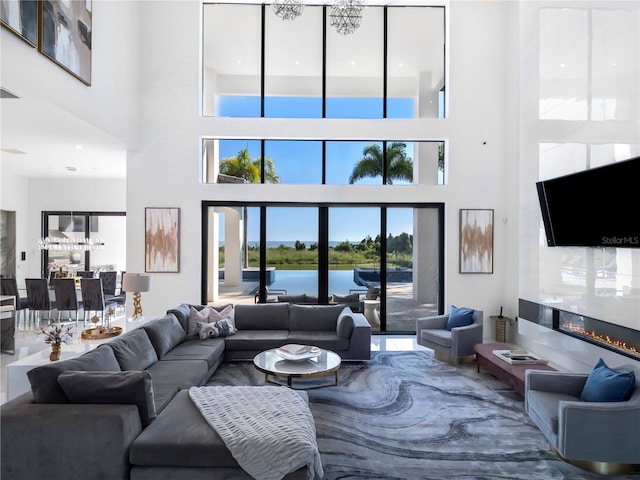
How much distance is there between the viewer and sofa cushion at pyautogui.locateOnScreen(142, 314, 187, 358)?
165 inches

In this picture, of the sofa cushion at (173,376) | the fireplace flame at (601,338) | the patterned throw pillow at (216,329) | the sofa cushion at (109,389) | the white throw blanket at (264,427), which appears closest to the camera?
the white throw blanket at (264,427)

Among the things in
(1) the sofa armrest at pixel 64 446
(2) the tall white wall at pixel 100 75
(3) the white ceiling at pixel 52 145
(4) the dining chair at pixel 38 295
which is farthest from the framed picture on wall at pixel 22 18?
(4) the dining chair at pixel 38 295

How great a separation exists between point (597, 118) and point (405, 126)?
9.97 feet

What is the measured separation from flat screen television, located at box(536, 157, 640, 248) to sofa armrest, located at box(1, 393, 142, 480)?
4586 mm

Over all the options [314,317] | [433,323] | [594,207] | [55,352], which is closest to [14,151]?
[55,352]

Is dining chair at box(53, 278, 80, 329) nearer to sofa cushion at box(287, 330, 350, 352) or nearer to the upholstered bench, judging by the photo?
sofa cushion at box(287, 330, 350, 352)

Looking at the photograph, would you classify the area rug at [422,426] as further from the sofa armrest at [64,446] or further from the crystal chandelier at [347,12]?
the crystal chandelier at [347,12]

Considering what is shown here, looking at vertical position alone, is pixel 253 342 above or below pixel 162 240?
below

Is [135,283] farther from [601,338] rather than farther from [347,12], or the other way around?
[601,338]

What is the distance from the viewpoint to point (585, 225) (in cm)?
428

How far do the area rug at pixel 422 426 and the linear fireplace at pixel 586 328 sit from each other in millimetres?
1118

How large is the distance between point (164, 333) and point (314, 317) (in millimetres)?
2123

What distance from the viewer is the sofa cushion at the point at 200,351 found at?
4246 mm

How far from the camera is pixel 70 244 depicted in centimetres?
925
